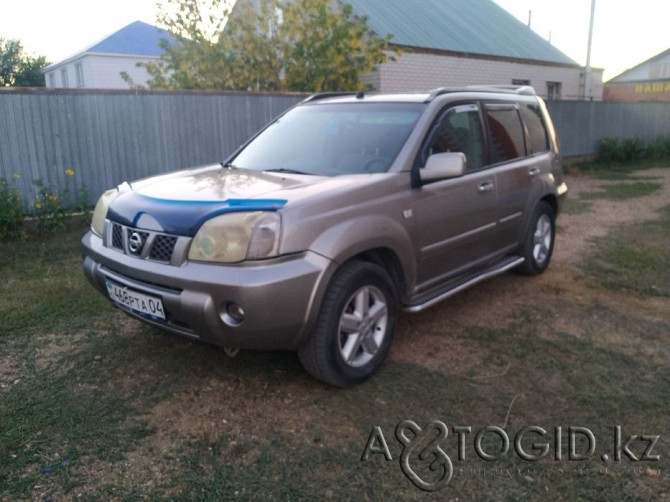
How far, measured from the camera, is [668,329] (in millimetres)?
4383

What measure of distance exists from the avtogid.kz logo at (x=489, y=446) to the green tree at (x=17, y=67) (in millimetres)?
39024

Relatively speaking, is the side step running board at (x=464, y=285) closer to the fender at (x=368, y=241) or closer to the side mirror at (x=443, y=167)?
the fender at (x=368, y=241)

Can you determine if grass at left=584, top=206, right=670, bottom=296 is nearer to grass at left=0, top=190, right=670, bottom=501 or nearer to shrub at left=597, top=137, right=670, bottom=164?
grass at left=0, top=190, right=670, bottom=501

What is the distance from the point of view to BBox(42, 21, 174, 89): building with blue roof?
1080 inches

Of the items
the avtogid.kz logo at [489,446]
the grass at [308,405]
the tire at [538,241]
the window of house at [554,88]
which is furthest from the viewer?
the window of house at [554,88]

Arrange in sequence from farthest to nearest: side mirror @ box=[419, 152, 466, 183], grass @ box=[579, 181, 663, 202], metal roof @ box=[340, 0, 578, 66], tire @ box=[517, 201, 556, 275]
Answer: metal roof @ box=[340, 0, 578, 66]
grass @ box=[579, 181, 663, 202]
tire @ box=[517, 201, 556, 275]
side mirror @ box=[419, 152, 466, 183]

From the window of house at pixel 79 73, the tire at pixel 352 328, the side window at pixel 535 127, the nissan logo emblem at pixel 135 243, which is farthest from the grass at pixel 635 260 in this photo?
the window of house at pixel 79 73

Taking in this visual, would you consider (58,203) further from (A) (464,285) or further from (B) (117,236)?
(A) (464,285)

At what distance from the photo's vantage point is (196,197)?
11.0 feet

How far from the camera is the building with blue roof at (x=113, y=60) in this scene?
27.4m

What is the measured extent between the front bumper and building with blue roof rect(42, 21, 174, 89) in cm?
2498

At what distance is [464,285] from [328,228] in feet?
5.05

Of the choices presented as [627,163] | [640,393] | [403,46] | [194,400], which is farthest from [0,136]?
[627,163]

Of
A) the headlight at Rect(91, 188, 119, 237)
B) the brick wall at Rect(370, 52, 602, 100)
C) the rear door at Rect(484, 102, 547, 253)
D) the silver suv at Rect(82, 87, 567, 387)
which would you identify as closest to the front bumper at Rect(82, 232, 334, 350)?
the silver suv at Rect(82, 87, 567, 387)
